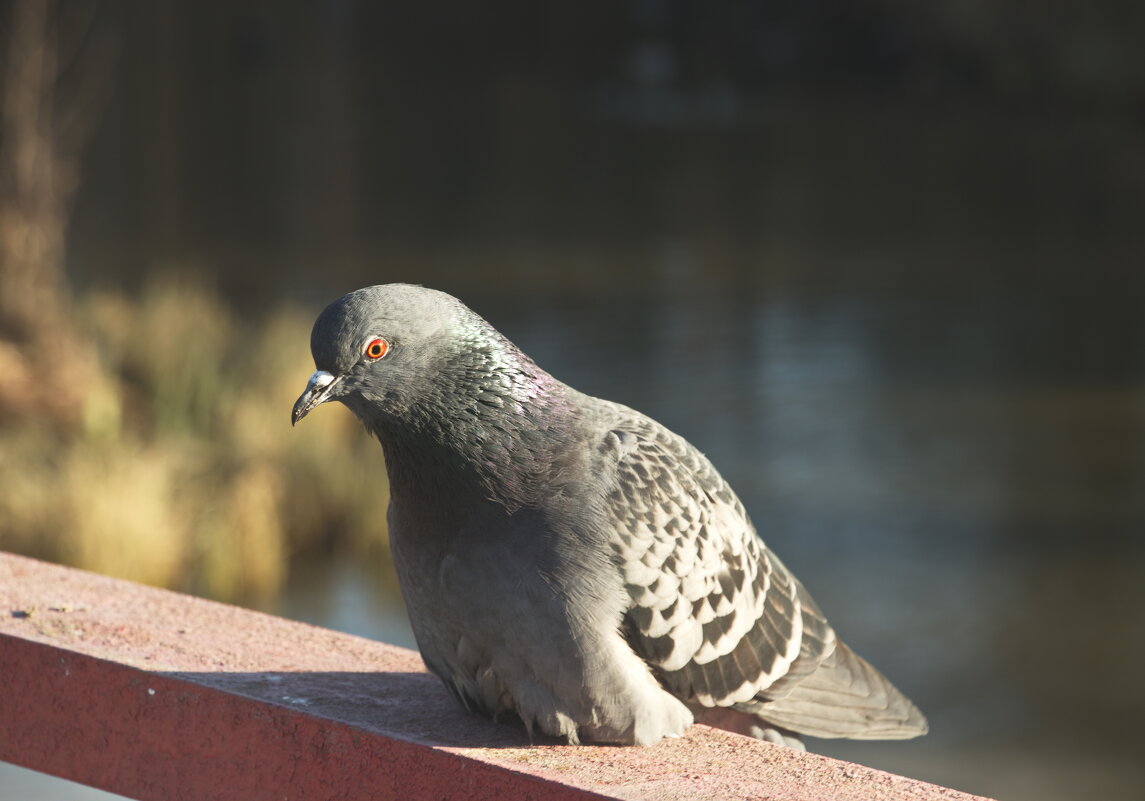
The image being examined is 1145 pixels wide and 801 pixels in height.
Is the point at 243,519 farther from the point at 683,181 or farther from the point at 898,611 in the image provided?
the point at 683,181

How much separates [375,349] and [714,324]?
10.3m

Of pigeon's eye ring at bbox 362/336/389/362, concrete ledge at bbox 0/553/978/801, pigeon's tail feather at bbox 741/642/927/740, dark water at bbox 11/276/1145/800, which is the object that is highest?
dark water at bbox 11/276/1145/800

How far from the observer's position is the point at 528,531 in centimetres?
222

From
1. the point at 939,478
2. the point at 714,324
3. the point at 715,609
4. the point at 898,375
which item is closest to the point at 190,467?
the point at 939,478

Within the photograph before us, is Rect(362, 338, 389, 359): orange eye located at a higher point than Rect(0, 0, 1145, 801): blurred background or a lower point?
lower

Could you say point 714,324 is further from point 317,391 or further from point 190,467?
point 317,391

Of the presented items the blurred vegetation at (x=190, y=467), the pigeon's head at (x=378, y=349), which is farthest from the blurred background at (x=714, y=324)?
the pigeon's head at (x=378, y=349)

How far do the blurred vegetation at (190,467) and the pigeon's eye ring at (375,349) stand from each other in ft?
15.6

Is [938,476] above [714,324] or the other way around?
the other way around

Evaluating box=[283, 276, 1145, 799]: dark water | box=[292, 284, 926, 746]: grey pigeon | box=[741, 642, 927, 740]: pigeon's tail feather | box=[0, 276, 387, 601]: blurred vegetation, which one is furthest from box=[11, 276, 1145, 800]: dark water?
box=[292, 284, 926, 746]: grey pigeon

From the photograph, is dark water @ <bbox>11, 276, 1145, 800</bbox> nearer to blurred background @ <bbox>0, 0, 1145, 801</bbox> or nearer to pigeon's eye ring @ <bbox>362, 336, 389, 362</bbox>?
blurred background @ <bbox>0, 0, 1145, 801</bbox>

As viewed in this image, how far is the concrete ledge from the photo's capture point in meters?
2.09

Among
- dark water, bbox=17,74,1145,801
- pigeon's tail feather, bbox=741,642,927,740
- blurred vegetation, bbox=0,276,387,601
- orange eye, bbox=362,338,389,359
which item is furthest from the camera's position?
blurred vegetation, bbox=0,276,387,601

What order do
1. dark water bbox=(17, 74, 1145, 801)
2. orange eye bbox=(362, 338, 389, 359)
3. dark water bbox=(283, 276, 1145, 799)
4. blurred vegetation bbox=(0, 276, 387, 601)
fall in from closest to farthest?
orange eye bbox=(362, 338, 389, 359) → dark water bbox=(283, 276, 1145, 799) → dark water bbox=(17, 74, 1145, 801) → blurred vegetation bbox=(0, 276, 387, 601)
